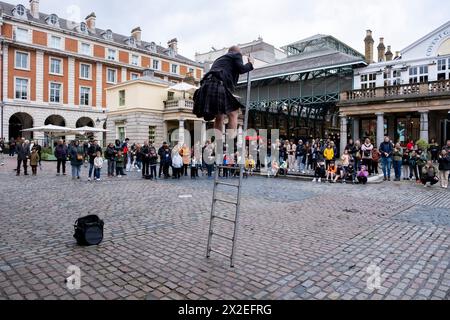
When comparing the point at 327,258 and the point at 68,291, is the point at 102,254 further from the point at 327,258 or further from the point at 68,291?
the point at 327,258

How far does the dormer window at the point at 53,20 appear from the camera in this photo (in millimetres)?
44603

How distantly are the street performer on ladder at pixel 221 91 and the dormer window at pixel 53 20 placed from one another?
2016 inches

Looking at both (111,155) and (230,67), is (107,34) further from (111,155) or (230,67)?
(230,67)

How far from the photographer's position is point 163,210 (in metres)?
8.50

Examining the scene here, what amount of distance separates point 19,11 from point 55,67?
8.35 meters

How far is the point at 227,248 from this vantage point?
5.47m

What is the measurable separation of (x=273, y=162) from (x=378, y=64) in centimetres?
1644

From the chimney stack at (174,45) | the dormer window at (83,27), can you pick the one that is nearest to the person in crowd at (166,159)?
the dormer window at (83,27)

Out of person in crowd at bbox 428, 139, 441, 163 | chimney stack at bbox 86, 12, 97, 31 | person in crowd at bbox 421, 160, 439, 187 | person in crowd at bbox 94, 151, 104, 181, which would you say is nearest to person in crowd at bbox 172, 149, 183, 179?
person in crowd at bbox 94, 151, 104, 181

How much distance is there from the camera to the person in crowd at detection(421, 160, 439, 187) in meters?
13.9

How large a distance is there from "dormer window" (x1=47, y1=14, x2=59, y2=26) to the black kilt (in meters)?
51.3

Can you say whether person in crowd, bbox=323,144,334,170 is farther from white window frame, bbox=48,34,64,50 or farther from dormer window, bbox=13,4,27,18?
dormer window, bbox=13,4,27,18

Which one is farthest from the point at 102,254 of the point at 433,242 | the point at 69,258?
the point at 433,242

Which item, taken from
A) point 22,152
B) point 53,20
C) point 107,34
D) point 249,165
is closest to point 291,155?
point 249,165
